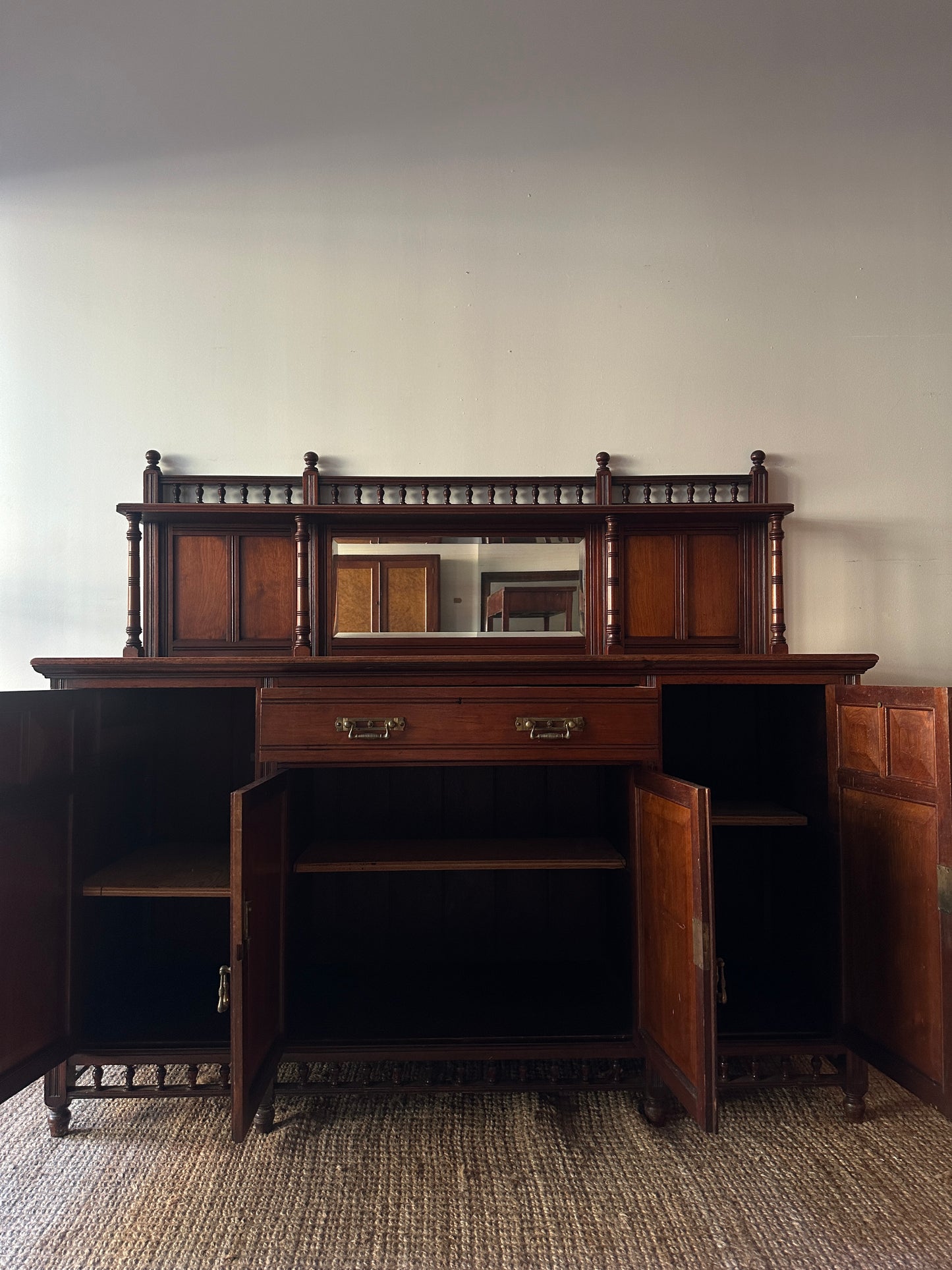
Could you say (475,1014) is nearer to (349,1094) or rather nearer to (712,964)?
(349,1094)

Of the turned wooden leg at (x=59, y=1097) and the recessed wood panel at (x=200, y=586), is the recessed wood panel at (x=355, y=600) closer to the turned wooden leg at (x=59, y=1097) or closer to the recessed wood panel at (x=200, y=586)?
the recessed wood panel at (x=200, y=586)

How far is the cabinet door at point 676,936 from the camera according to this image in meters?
1.18

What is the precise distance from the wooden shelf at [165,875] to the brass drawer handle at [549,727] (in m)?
0.66

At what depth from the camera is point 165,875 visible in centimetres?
155

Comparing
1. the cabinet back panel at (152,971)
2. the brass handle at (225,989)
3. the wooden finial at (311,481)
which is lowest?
the cabinet back panel at (152,971)

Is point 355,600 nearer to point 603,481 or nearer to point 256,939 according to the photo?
point 603,481

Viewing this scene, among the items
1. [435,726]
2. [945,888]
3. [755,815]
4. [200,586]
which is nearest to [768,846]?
[755,815]

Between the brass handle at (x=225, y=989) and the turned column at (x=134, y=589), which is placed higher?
the turned column at (x=134, y=589)

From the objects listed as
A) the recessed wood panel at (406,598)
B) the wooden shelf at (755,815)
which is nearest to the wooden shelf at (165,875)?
the recessed wood panel at (406,598)

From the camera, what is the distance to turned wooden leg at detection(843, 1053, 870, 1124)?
1.48m

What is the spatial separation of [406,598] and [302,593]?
0.95 ft

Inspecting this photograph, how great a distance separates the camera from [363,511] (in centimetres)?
196

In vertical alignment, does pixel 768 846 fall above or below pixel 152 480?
below

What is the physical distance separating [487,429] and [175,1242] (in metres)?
1.92
